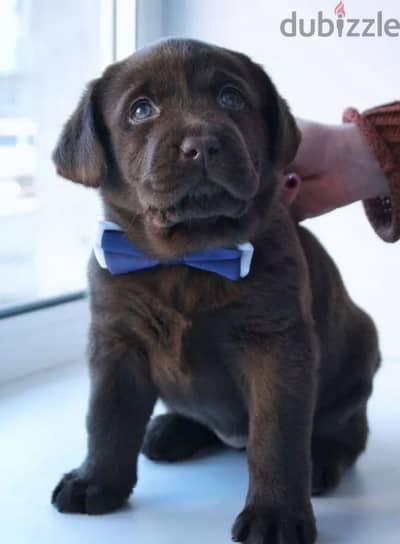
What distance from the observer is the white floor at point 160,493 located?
3.88 ft

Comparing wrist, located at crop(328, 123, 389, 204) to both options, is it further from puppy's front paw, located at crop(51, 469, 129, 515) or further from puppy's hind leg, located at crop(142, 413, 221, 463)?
puppy's front paw, located at crop(51, 469, 129, 515)

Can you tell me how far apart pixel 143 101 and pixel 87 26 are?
3.33 feet

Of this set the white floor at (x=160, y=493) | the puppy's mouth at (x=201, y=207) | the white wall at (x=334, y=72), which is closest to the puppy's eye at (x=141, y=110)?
the puppy's mouth at (x=201, y=207)

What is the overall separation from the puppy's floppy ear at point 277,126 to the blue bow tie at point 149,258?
134mm

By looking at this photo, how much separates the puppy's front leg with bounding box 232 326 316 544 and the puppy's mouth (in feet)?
0.58

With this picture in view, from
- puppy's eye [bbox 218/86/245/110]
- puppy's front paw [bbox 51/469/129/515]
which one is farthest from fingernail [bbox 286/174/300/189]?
puppy's front paw [bbox 51/469/129/515]

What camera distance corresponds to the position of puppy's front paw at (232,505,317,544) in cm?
112

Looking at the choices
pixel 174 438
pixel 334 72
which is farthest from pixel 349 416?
pixel 334 72

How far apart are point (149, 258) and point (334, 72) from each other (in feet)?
3.20

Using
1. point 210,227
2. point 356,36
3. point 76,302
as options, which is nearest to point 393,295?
point 356,36

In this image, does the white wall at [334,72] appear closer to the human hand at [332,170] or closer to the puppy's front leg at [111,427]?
the human hand at [332,170]

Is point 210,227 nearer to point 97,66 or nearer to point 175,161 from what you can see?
point 175,161

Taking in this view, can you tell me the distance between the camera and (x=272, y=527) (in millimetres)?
1133

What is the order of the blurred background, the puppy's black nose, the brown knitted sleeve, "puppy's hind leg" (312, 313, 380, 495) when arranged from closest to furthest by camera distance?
the puppy's black nose, "puppy's hind leg" (312, 313, 380, 495), the brown knitted sleeve, the blurred background
